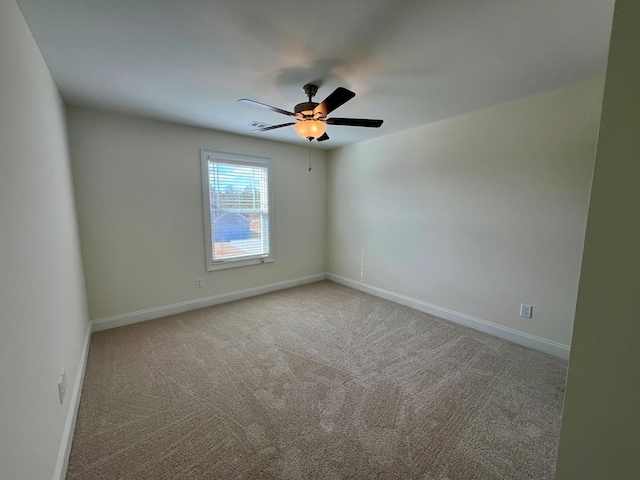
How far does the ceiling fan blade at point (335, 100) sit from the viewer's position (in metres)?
1.76

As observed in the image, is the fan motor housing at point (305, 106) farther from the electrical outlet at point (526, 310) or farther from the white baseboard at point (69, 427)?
the electrical outlet at point (526, 310)

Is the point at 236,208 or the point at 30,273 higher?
the point at 236,208

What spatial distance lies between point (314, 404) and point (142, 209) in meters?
2.87

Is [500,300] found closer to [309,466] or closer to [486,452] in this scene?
[486,452]

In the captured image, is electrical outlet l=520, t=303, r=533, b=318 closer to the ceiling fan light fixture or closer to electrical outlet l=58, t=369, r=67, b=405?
the ceiling fan light fixture

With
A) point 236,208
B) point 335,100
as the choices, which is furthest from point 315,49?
point 236,208

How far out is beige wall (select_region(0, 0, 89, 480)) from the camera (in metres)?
0.98

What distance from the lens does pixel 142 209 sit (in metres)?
3.15

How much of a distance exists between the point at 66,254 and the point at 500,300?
404cm

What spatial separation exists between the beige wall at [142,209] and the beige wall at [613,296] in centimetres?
370

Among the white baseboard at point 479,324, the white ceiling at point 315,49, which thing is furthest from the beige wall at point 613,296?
the white baseboard at point 479,324

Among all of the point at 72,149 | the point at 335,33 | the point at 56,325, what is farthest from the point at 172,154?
the point at 335,33

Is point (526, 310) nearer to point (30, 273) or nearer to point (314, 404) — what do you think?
point (314, 404)

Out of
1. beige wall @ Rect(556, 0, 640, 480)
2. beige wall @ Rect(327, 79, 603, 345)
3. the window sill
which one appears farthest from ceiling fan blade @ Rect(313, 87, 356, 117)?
the window sill
